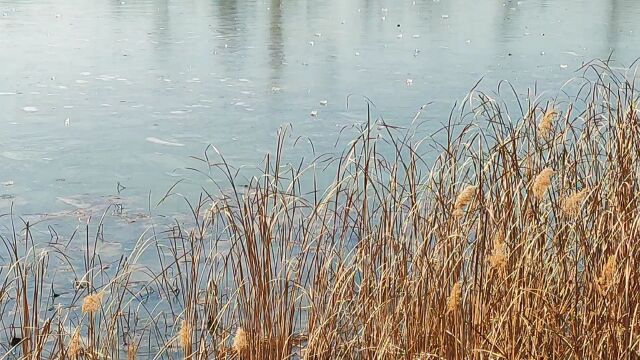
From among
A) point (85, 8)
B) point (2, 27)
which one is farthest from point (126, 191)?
point (85, 8)

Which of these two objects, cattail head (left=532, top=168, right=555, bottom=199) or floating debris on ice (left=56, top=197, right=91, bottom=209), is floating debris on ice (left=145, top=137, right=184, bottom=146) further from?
cattail head (left=532, top=168, right=555, bottom=199)

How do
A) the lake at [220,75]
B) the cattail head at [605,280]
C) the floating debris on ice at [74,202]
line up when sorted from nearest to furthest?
the cattail head at [605,280] → the floating debris on ice at [74,202] → the lake at [220,75]

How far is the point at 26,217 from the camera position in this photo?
4.23 metres

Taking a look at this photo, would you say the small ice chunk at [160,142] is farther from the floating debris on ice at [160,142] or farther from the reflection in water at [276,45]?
the reflection in water at [276,45]

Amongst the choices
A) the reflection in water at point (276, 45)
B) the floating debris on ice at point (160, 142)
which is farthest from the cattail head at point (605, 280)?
the reflection in water at point (276, 45)

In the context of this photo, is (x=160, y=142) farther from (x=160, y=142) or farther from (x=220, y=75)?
(x=220, y=75)

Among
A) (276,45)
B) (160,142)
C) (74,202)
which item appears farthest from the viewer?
(276,45)

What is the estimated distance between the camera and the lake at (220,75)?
17.1 feet

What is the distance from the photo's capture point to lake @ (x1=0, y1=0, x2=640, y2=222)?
205 inches

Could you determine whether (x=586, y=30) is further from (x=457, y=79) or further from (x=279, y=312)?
(x=279, y=312)

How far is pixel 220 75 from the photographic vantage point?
7773mm

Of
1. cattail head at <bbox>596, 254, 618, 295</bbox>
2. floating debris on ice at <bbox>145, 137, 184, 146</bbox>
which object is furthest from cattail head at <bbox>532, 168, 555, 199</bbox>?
floating debris on ice at <bbox>145, 137, 184, 146</bbox>

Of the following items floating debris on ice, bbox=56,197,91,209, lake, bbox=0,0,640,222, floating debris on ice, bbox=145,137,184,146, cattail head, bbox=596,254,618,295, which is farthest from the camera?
floating debris on ice, bbox=145,137,184,146

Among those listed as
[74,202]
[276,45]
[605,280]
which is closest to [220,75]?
[276,45]
